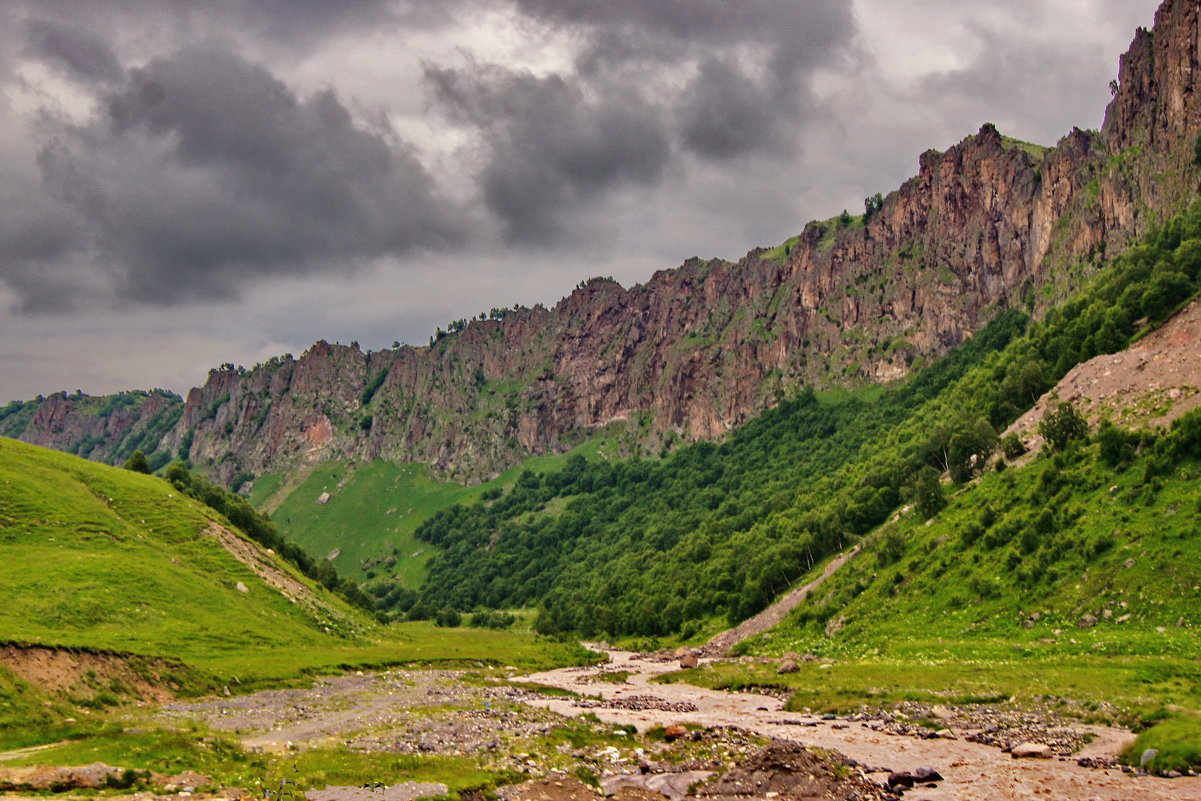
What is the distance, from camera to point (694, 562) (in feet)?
615

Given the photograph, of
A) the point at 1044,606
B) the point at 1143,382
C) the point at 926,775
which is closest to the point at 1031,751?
the point at 926,775

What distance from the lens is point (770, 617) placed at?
113 m

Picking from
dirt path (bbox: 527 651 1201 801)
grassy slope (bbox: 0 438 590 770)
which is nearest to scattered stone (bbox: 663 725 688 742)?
dirt path (bbox: 527 651 1201 801)

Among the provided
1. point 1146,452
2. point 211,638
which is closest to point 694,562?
point 1146,452

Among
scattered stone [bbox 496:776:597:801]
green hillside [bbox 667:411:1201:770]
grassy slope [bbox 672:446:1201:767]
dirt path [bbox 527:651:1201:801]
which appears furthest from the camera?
grassy slope [bbox 672:446:1201:767]

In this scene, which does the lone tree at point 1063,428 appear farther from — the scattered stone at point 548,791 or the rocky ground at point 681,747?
the scattered stone at point 548,791

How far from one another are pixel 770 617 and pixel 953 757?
267 feet

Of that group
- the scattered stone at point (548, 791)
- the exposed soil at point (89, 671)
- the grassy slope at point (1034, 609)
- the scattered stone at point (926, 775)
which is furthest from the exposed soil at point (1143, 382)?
the exposed soil at point (89, 671)

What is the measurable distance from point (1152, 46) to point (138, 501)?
236531 mm

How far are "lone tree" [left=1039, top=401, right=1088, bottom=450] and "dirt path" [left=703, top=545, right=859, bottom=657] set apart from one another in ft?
107

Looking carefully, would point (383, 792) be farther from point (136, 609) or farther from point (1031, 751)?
point (136, 609)

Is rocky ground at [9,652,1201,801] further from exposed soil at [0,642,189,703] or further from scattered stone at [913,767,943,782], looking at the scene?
exposed soil at [0,642,189,703]

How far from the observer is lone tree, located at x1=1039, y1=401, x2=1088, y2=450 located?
89.4m

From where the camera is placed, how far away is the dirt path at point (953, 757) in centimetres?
2678
